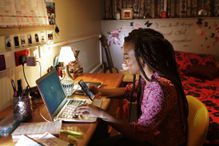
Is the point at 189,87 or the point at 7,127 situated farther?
the point at 189,87

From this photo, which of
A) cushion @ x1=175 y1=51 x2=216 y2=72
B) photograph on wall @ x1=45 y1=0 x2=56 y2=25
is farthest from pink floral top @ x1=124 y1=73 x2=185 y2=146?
cushion @ x1=175 y1=51 x2=216 y2=72

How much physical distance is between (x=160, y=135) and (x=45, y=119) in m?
0.64

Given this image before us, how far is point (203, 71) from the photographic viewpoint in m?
3.17

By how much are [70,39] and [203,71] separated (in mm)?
1751

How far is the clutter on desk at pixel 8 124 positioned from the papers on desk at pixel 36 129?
0.03 metres

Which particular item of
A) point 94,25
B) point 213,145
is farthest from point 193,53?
point 213,145

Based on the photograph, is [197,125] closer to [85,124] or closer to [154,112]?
[154,112]

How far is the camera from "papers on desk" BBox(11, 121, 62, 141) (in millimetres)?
1163

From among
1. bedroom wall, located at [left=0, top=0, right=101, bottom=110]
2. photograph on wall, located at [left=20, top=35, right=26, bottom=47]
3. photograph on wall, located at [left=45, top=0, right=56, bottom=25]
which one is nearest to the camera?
bedroom wall, located at [left=0, top=0, right=101, bottom=110]

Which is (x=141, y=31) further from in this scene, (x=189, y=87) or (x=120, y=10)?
(x=120, y=10)

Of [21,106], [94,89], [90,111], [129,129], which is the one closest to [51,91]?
[21,106]

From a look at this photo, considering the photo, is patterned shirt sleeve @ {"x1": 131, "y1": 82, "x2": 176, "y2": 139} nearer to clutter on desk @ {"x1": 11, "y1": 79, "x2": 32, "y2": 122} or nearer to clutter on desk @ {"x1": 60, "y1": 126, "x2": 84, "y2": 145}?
clutter on desk @ {"x1": 60, "y1": 126, "x2": 84, "y2": 145}

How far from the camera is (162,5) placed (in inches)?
145

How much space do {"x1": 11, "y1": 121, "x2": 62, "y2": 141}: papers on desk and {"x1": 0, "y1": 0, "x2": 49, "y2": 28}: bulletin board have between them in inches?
25.1
